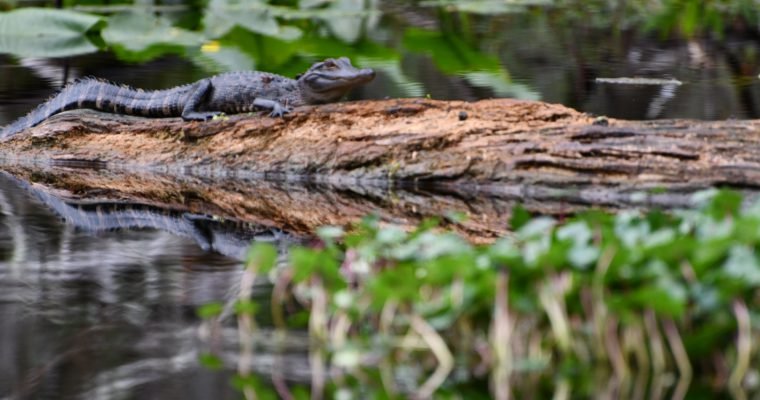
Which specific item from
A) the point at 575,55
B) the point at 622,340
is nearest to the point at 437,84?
the point at 575,55

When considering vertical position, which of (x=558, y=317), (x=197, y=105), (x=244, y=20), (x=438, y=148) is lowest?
(x=244, y=20)

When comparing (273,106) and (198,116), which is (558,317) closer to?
(273,106)

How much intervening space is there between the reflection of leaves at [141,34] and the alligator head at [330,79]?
4330 millimetres

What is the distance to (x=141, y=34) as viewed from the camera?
11.2m

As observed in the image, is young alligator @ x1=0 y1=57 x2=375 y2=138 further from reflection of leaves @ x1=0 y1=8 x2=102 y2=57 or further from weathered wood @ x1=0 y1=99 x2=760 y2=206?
reflection of leaves @ x1=0 y1=8 x2=102 y2=57

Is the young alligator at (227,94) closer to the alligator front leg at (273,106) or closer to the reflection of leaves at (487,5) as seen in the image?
the alligator front leg at (273,106)

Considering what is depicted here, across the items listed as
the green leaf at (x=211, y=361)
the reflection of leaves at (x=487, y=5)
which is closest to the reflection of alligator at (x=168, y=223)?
the green leaf at (x=211, y=361)

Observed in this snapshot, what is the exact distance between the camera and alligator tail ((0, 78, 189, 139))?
6736 millimetres

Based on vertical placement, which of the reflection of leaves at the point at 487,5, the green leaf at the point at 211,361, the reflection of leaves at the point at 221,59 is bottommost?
the reflection of leaves at the point at 487,5

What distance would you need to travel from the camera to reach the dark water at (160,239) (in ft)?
9.77

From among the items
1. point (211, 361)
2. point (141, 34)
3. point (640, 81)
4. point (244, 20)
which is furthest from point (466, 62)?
point (211, 361)

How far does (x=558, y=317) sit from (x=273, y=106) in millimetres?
3888

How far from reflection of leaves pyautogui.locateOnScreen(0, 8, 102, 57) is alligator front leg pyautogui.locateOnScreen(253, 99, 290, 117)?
15.8ft

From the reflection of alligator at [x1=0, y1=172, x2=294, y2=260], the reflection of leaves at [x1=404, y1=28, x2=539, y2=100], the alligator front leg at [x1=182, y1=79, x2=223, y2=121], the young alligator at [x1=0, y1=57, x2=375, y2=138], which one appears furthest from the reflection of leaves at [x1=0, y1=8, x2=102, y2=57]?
the reflection of alligator at [x1=0, y1=172, x2=294, y2=260]
